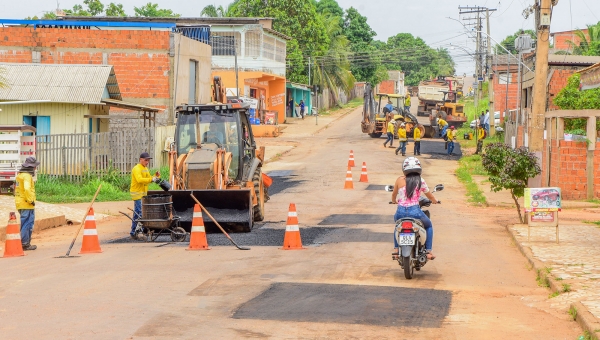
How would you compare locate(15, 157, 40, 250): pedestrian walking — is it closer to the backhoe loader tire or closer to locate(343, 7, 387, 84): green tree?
the backhoe loader tire

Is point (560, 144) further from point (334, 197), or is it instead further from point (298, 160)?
point (298, 160)

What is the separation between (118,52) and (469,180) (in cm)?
1646

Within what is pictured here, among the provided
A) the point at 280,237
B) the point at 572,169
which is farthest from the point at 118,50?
the point at 280,237

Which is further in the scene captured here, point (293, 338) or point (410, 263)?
point (410, 263)

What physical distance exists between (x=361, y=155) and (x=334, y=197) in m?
15.8

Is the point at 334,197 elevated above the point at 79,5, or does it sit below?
below

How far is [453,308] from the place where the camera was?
30.6ft

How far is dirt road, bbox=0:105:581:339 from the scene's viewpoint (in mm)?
8219

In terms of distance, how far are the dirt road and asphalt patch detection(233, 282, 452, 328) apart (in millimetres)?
15

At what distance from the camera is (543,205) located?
597 inches

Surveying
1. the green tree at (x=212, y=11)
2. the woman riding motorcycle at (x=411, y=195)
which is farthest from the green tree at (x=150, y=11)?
the woman riding motorcycle at (x=411, y=195)

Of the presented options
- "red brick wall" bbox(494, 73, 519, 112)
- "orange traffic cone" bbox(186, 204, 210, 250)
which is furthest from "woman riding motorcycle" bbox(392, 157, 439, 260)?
"red brick wall" bbox(494, 73, 519, 112)

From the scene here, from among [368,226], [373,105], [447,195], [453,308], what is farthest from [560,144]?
[373,105]

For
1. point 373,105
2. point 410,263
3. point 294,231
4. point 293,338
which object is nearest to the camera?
point 293,338
